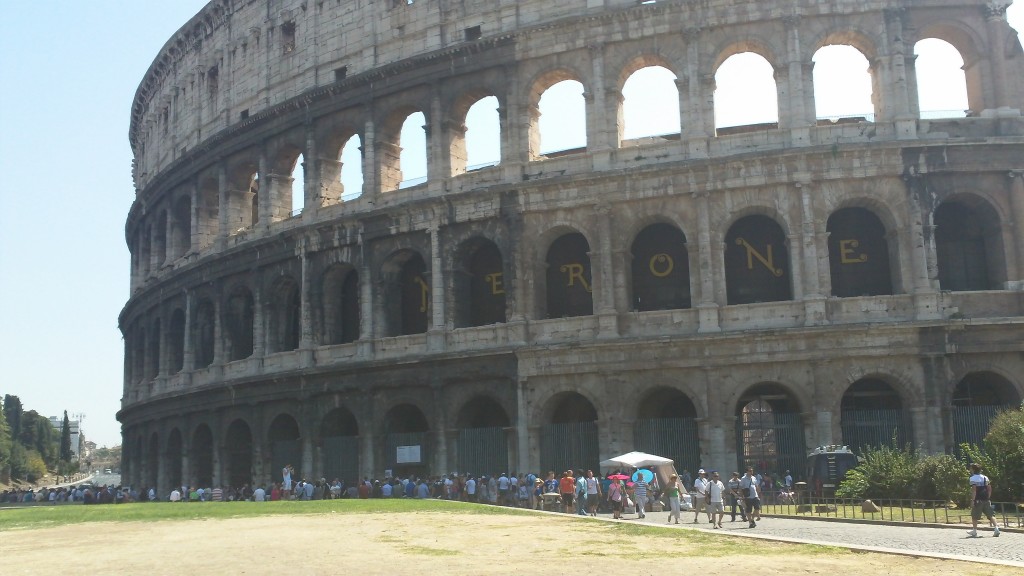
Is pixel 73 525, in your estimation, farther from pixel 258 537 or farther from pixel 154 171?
pixel 154 171

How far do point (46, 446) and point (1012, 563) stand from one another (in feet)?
411

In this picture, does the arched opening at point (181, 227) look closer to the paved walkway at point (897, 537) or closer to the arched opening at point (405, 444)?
the arched opening at point (405, 444)

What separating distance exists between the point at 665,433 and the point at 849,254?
7203mm

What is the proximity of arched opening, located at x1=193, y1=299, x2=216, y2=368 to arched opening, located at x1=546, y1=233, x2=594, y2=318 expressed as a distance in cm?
1516

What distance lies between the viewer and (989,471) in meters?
21.8

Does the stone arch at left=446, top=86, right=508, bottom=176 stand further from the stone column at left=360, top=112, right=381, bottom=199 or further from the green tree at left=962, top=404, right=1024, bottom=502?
the green tree at left=962, top=404, right=1024, bottom=502

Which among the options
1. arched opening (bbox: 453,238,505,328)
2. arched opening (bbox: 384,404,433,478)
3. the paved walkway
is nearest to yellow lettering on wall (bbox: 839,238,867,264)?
arched opening (bbox: 453,238,505,328)

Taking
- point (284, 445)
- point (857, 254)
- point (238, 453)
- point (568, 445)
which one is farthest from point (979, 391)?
point (238, 453)

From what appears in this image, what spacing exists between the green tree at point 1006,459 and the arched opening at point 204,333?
92.3ft

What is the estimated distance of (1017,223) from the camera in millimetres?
28203

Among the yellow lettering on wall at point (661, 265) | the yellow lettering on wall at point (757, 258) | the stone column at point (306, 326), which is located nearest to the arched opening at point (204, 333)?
the stone column at point (306, 326)

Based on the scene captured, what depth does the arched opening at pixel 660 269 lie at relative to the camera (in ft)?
101

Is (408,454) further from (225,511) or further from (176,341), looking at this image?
(176,341)

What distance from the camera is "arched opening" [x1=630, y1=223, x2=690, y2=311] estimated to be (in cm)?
3067
